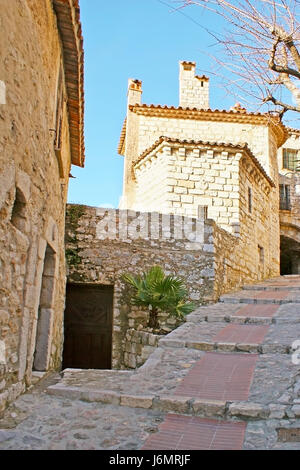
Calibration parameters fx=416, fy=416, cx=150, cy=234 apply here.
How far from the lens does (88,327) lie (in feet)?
28.7

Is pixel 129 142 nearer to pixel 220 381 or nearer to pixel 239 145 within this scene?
pixel 239 145

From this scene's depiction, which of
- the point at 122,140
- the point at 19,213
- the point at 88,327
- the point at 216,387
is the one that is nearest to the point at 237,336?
the point at 216,387

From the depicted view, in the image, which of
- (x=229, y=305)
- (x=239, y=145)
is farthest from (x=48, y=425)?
(x=239, y=145)

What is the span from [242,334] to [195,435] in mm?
2931

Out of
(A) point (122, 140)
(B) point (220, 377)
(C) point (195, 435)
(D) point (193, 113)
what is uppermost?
(D) point (193, 113)

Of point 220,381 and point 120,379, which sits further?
point 120,379

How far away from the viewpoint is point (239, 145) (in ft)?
42.8

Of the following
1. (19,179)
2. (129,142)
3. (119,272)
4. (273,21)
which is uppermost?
(129,142)

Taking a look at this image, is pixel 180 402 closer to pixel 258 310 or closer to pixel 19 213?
pixel 19 213

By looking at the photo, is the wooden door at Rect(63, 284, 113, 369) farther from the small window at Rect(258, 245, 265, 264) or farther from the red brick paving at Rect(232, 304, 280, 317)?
the small window at Rect(258, 245, 265, 264)

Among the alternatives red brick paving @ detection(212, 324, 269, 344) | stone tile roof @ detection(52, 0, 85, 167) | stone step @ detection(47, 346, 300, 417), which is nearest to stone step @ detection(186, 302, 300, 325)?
red brick paving @ detection(212, 324, 269, 344)

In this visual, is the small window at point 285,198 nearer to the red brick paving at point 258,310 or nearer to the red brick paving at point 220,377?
the red brick paving at point 258,310

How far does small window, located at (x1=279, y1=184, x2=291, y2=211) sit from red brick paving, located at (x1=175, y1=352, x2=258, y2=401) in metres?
18.8
